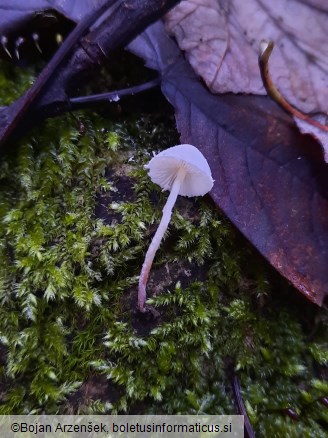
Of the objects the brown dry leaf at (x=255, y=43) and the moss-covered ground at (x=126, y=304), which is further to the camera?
the brown dry leaf at (x=255, y=43)

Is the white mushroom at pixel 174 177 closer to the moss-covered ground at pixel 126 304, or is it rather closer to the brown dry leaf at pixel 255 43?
the moss-covered ground at pixel 126 304

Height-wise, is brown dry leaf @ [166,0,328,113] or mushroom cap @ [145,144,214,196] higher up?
brown dry leaf @ [166,0,328,113]

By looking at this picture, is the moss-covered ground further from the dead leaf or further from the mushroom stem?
the dead leaf

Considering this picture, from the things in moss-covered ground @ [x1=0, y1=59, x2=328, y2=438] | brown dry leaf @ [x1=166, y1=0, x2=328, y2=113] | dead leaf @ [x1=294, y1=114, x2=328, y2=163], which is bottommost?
moss-covered ground @ [x1=0, y1=59, x2=328, y2=438]

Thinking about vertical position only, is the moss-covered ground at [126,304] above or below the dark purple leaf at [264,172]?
below

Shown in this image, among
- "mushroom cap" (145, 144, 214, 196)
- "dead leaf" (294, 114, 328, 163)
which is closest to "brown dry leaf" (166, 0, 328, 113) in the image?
"dead leaf" (294, 114, 328, 163)

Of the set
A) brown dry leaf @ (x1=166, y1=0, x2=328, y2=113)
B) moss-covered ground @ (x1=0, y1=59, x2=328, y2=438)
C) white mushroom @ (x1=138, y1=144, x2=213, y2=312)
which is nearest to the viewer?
moss-covered ground @ (x1=0, y1=59, x2=328, y2=438)

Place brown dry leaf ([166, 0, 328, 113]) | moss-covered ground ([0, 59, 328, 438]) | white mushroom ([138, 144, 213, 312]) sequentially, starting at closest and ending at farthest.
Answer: moss-covered ground ([0, 59, 328, 438]), white mushroom ([138, 144, 213, 312]), brown dry leaf ([166, 0, 328, 113])

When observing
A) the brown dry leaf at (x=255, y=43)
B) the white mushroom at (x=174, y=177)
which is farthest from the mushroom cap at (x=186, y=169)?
the brown dry leaf at (x=255, y=43)
